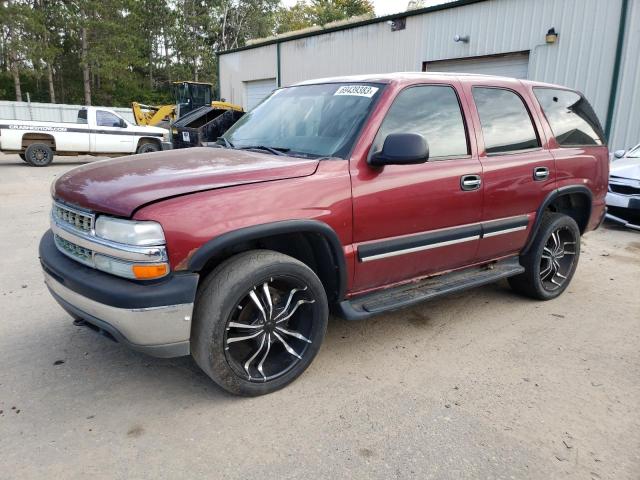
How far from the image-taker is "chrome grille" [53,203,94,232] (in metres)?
2.66

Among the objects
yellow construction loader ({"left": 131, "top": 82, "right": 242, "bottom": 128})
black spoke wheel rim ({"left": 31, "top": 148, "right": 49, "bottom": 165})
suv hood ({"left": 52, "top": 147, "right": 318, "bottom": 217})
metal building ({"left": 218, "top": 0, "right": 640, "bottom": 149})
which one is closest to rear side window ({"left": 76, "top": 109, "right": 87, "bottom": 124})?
black spoke wheel rim ({"left": 31, "top": 148, "right": 49, "bottom": 165})

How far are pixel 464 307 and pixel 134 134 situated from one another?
14.0 m

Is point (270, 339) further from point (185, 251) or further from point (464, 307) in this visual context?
point (464, 307)

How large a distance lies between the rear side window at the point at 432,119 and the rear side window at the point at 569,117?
114 cm

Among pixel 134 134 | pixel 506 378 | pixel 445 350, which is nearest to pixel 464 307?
pixel 445 350

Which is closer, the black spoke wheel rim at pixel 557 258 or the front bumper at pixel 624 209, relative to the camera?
the black spoke wheel rim at pixel 557 258

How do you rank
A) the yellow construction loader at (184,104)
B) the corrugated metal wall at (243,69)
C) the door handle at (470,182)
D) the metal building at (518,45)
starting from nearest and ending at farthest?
the door handle at (470,182) → the metal building at (518,45) → the yellow construction loader at (184,104) → the corrugated metal wall at (243,69)

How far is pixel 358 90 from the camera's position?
3438mm

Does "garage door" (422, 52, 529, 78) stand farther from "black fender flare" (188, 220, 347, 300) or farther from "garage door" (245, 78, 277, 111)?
"black fender flare" (188, 220, 347, 300)

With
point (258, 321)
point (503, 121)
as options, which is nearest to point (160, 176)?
point (258, 321)

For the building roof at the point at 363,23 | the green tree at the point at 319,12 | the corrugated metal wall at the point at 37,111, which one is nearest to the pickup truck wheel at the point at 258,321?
the building roof at the point at 363,23

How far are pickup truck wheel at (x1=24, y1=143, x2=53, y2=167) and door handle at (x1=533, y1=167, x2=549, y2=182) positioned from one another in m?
14.4

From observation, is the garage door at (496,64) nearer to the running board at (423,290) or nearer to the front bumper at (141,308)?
the running board at (423,290)

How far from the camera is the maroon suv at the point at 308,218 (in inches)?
98.8
